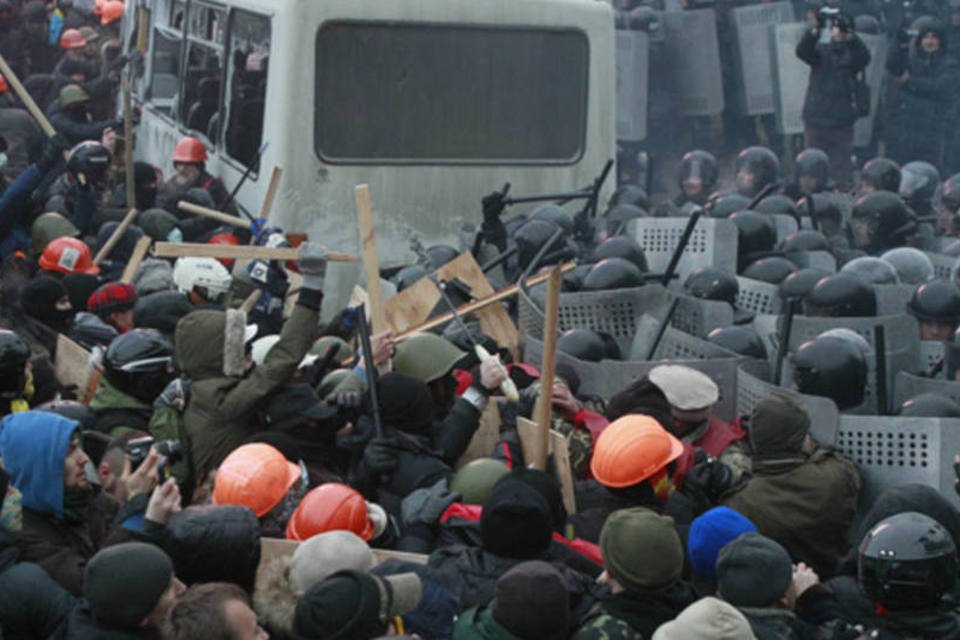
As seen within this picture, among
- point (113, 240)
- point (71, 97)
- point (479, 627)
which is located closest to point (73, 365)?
point (113, 240)

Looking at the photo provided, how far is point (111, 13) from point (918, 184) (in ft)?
28.8

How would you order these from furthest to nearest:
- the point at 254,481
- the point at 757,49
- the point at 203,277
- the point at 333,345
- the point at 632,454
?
the point at 757,49, the point at 203,277, the point at 333,345, the point at 632,454, the point at 254,481

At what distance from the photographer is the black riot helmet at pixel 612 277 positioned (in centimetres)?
845

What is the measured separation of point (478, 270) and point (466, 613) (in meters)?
3.73

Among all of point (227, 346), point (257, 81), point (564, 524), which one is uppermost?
point (257, 81)

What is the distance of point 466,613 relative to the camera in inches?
186

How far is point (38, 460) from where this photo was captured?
5.18 meters

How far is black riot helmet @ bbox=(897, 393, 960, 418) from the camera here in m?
6.60

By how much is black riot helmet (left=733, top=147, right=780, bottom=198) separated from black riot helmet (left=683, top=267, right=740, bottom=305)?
4889 millimetres

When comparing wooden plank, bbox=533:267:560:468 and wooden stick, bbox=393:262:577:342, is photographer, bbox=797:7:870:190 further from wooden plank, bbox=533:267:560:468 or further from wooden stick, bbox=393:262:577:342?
wooden plank, bbox=533:267:560:468

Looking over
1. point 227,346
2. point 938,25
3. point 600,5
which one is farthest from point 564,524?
point 938,25

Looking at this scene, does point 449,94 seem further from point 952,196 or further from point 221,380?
point 952,196

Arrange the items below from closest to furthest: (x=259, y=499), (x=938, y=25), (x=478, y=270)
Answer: (x=259, y=499) < (x=478, y=270) < (x=938, y=25)

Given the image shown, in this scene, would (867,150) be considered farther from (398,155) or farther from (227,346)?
(227,346)
